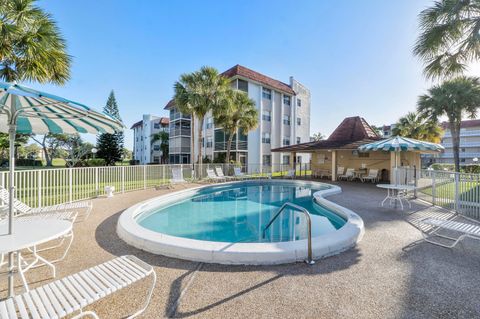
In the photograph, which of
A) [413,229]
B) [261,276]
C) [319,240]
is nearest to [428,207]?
[413,229]

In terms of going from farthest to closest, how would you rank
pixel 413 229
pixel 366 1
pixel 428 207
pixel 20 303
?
pixel 366 1 < pixel 428 207 < pixel 413 229 < pixel 20 303

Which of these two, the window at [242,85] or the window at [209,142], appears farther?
the window at [209,142]

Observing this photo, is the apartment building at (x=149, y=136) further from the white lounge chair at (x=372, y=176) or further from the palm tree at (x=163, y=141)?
the white lounge chair at (x=372, y=176)

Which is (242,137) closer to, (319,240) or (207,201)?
(207,201)

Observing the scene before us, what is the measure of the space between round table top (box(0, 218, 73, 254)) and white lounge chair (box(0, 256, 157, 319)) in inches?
26.4

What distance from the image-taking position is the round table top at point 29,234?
249 cm

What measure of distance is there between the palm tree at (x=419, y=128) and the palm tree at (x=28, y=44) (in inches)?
968

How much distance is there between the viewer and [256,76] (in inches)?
987

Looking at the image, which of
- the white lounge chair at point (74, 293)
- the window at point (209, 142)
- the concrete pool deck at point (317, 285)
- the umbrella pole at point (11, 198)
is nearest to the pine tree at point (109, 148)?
the window at point (209, 142)

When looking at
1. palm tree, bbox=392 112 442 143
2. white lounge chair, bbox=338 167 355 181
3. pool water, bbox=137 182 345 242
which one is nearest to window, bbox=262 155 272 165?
white lounge chair, bbox=338 167 355 181

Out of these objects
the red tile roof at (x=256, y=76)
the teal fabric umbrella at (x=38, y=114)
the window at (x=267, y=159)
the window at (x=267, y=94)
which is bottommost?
the window at (x=267, y=159)

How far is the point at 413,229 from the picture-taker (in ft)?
18.4

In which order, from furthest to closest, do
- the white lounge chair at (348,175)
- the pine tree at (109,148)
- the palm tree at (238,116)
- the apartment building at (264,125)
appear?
the pine tree at (109,148)
the apartment building at (264,125)
the palm tree at (238,116)
the white lounge chair at (348,175)

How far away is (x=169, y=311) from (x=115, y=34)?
49.2 feet
